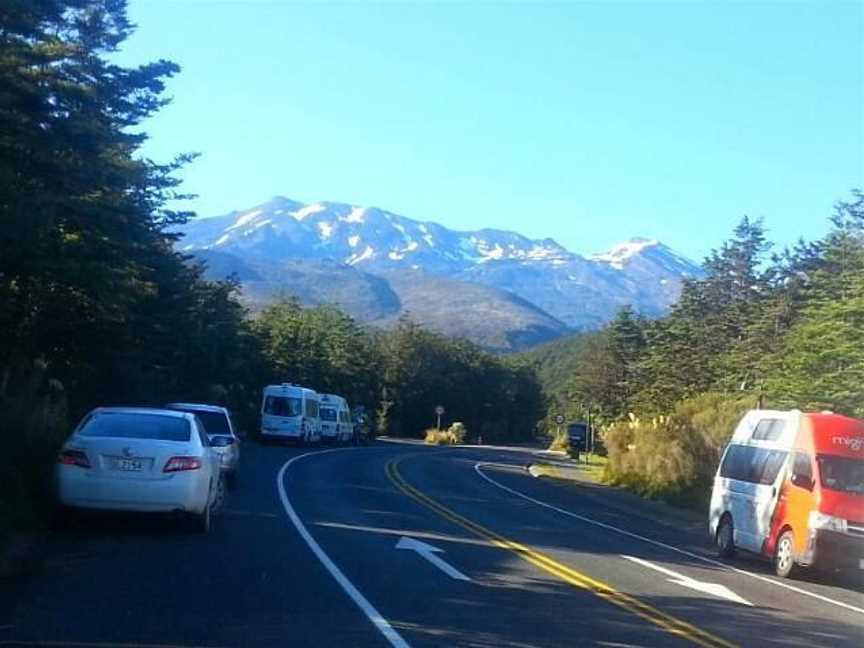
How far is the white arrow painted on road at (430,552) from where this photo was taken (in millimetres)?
14375

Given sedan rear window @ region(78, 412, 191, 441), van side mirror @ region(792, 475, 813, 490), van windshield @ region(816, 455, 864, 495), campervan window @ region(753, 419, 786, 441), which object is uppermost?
campervan window @ region(753, 419, 786, 441)

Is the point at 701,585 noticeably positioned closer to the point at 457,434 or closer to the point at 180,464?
the point at 180,464

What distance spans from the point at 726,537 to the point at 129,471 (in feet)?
33.7

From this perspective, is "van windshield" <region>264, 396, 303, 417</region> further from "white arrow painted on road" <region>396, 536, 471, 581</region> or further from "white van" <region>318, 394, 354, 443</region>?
"white arrow painted on road" <region>396, 536, 471, 581</region>

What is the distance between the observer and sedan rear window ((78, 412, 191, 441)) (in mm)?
15547

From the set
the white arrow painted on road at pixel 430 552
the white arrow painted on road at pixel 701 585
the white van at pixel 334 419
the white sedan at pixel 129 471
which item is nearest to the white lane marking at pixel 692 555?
the white arrow painted on road at pixel 701 585

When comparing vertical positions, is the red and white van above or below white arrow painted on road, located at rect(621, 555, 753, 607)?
above

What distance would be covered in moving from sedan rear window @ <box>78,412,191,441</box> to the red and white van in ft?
28.4

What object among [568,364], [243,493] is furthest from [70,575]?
[568,364]

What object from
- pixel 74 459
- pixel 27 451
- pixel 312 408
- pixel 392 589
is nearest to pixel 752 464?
pixel 392 589

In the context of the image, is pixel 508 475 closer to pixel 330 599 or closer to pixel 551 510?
pixel 551 510

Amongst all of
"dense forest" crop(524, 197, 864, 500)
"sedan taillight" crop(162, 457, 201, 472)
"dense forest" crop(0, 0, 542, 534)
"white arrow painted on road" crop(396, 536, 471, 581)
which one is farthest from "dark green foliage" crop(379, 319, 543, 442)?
"sedan taillight" crop(162, 457, 201, 472)

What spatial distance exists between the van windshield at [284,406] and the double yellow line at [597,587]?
30.5m

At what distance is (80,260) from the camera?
25.7 metres
